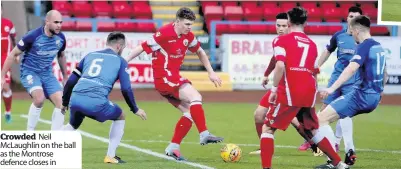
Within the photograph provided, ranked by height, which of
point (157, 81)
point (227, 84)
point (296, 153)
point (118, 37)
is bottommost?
point (227, 84)

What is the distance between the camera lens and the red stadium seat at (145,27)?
26572 millimetres

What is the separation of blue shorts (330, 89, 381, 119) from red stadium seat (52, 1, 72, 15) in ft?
57.6

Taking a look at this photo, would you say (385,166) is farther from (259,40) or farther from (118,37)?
(259,40)

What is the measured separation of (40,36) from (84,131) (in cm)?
283

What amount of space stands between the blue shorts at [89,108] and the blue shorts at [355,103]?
2622 mm

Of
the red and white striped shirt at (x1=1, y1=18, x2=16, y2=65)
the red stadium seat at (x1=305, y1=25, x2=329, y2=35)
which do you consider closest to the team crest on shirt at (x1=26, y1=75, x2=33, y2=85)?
the red and white striped shirt at (x1=1, y1=18, x2=16, y2=65)

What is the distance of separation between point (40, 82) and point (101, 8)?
15.3 meters

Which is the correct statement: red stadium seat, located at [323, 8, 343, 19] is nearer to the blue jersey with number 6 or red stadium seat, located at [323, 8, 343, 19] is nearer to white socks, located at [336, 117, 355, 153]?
white socks, located at [336, 117, 355, 153]

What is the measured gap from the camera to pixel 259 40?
78.0 ft

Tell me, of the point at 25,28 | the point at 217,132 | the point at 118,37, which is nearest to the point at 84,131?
the point at 217,132

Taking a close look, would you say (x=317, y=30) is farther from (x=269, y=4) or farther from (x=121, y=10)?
(x=121, y=10)

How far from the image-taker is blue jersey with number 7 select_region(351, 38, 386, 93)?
34.2ft

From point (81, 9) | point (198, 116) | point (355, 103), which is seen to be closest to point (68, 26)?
point (81, 9)

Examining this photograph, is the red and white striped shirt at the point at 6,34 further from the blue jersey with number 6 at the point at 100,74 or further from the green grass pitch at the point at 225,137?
the blue jersey with number 6 at the point at 100,74
